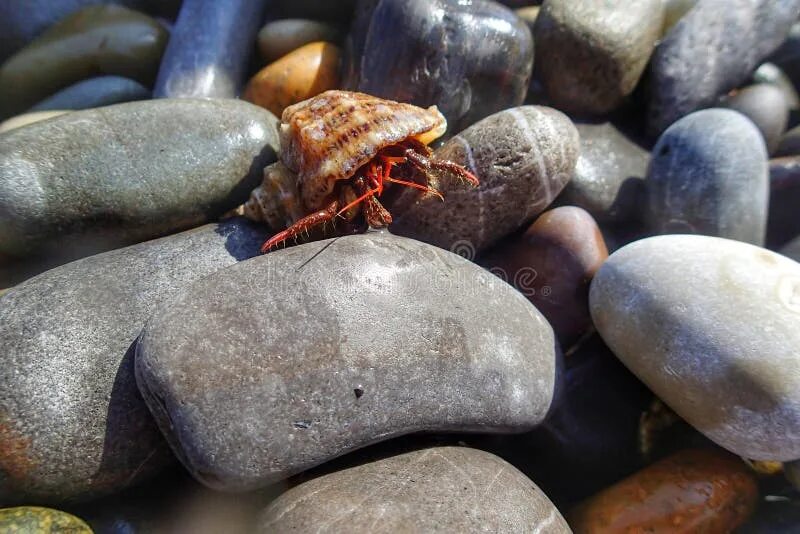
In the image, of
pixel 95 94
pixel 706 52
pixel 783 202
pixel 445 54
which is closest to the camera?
pixel 445 54

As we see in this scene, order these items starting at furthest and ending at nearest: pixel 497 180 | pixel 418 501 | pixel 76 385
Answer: pixel 497 180 < pixel 76 385 < pixel 418 501

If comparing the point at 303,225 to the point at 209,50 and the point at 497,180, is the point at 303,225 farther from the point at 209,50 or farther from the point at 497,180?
the point at 209,50

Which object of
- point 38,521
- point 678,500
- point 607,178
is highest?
point 607,178

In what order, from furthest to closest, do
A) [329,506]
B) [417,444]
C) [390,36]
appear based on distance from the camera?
[390,36] < [417,444] < [329,506]

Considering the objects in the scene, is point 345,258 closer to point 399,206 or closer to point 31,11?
point 399,206

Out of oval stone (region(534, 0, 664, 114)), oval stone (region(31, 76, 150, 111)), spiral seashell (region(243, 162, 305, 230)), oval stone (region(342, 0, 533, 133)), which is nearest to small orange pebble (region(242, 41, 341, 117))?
oval stone (region(342, 0, 533, 133))

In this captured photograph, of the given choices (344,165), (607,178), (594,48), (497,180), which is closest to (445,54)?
(497,180)

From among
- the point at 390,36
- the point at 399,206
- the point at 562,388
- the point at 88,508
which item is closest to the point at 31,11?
the point at 390,36
